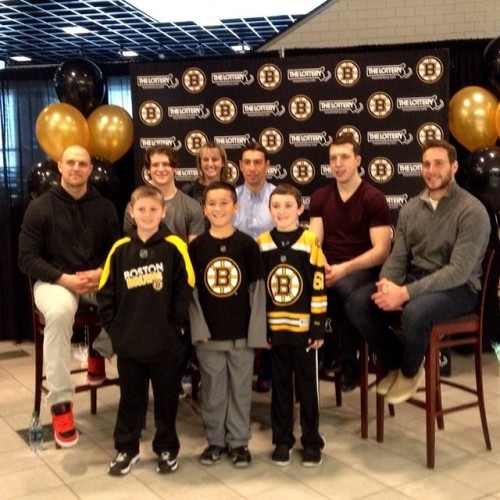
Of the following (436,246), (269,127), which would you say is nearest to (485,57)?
(269,127)

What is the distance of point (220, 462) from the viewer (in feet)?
10.3

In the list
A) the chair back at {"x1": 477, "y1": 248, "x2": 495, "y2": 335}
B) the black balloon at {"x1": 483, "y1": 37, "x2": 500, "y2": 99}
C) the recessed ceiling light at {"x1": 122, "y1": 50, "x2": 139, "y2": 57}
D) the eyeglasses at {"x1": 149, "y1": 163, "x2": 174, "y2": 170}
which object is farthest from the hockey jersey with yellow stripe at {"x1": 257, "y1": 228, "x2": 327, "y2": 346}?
the recessed ceiling light at {"x1": 122, "y1": 50, "x2": 139, "y2": 57}

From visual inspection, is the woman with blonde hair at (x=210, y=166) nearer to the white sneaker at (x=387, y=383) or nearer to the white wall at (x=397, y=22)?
the white sneaker at (x=387, y=383)

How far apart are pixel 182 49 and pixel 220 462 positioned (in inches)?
317

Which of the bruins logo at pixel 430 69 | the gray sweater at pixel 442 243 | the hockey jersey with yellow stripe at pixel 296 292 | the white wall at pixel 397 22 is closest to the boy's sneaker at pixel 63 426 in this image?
the hockey jersey with yellow stripe at pixel 296 292

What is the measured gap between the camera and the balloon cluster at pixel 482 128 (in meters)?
4.34

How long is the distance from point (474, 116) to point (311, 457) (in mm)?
2592

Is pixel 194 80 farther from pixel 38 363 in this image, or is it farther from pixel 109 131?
pixel 38 363

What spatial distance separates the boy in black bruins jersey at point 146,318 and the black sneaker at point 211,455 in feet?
0.43

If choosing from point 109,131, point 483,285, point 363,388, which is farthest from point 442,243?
point 109,131

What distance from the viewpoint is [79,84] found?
4926 millimetres

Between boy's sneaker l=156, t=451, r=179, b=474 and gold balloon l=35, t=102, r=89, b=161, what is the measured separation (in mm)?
2451

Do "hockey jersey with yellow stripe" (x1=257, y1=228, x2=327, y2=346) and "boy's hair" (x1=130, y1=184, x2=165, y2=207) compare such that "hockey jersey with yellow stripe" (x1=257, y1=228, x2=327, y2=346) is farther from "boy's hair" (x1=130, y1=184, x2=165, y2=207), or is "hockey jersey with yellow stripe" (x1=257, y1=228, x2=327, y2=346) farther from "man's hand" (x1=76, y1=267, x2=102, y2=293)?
"man's hand" (x1=76, y1=267, x2=102, y2=293)

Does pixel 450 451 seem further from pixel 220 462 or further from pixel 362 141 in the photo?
pixel 362 141
